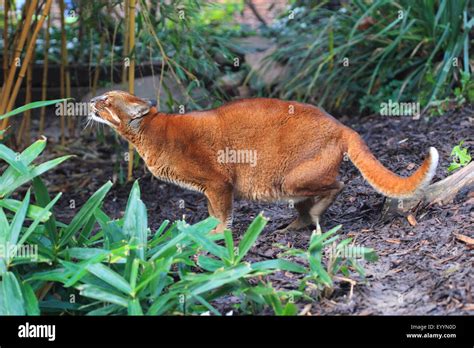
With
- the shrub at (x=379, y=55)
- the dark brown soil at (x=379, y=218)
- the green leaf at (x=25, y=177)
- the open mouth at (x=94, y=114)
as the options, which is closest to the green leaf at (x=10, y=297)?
the green leaf at (x=25, y=177)

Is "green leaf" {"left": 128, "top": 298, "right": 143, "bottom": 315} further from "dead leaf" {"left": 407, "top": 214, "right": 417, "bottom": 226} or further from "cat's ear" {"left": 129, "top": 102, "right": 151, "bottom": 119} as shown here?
"dead leaf" {"left": 407, "top": 214, "right": 417, "bottom": 226}

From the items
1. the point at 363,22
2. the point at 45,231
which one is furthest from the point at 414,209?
the point at 363,22

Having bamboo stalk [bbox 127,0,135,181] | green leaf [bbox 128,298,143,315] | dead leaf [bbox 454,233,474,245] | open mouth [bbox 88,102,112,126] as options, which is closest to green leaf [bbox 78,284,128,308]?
green leaf [bbox 128,298,143,315]

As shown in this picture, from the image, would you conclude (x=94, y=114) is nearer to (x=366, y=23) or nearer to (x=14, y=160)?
(x=14, y=160)

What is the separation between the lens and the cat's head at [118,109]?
5.75 meters

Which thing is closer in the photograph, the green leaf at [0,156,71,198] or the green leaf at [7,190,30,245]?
the green leaf at [7,190,30,245]

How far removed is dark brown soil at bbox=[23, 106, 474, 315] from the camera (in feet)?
14.4

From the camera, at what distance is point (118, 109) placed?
19.0 feet

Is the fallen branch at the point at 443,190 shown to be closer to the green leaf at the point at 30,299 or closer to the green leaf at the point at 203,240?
the green leaf at the point at 203,240

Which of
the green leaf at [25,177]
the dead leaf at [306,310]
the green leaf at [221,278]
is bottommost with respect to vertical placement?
the dead leaf at [306,310]

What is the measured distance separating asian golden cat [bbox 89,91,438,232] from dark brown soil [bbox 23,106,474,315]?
1.09 feet

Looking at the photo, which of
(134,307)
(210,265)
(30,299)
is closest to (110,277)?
(134,307)

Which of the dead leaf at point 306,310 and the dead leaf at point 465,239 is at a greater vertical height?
the dead leaf at point 465,239
